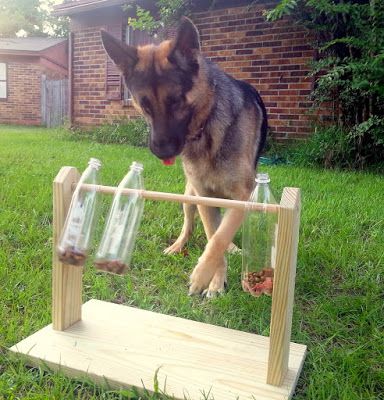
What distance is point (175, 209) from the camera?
397 centimetres

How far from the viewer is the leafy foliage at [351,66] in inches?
228

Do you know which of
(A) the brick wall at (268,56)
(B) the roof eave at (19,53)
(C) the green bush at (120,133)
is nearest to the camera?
(A) the brick wall at (268,56)

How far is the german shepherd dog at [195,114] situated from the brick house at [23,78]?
58.8ft

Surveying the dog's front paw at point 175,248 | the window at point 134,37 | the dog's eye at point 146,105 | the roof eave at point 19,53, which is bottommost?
the dog's front paw at point 175,248

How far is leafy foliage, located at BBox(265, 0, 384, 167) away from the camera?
228 inches

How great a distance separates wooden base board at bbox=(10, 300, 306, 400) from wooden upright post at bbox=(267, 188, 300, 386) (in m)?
0.10

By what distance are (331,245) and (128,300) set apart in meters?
1.49

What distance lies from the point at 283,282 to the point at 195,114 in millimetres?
1299

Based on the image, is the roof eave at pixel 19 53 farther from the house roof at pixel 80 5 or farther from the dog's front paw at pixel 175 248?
the dog's front paw at pixel 175 248

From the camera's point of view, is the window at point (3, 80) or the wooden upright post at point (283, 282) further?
the window at point (3, 80)

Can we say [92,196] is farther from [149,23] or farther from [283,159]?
[149,23]

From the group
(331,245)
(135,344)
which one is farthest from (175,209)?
(135,344)

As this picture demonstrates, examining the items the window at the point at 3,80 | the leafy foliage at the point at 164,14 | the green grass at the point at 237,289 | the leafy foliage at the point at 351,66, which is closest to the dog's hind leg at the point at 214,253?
the green grass at the point at 237,289

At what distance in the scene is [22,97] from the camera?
66.1ft
